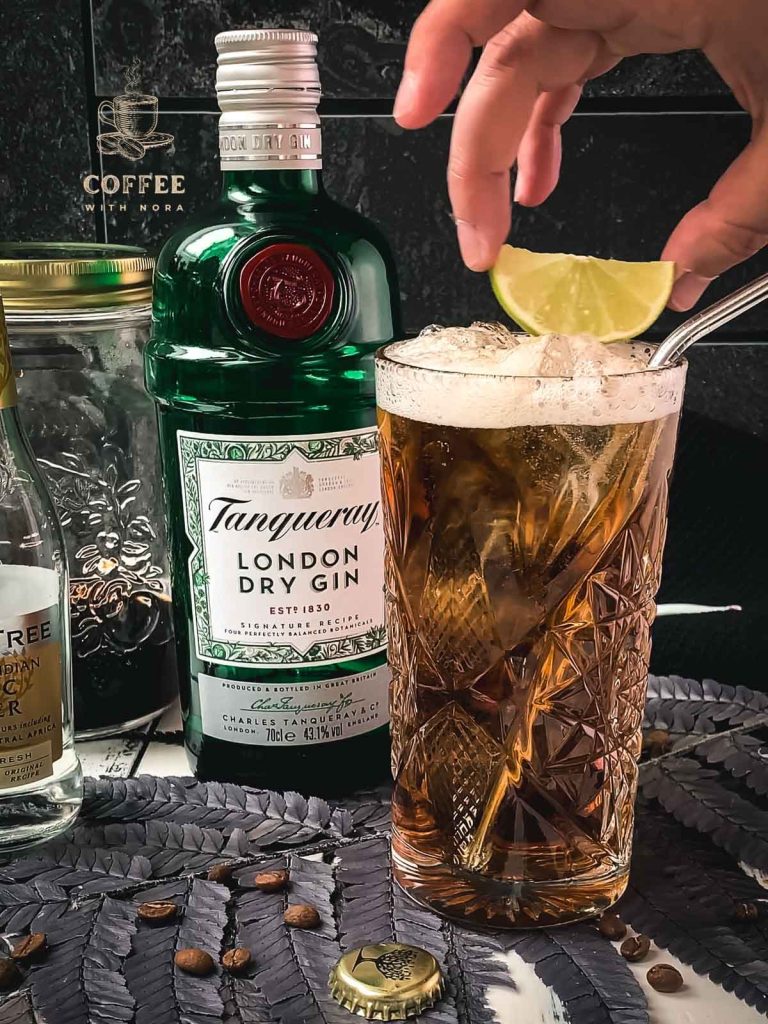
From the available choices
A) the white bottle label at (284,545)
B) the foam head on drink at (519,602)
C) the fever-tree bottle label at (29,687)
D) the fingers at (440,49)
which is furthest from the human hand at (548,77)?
the fever-tree bottle label at (29,687)

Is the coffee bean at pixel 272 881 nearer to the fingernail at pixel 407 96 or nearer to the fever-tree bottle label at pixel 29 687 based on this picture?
the fever-tree bottle label at pixel 29 687

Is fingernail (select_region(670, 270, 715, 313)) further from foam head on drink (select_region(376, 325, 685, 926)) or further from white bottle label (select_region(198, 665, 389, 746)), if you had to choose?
white bottle label (select_region(198, 665, 389, 746))

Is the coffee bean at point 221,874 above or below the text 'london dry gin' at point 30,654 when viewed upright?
below

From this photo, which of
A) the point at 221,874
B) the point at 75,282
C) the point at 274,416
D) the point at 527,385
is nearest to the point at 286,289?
the point at 274,416

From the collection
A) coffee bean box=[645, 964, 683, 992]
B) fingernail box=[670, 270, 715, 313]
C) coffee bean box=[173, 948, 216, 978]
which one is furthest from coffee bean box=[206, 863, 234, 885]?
fingernail box=[670, 270, 715, 313]

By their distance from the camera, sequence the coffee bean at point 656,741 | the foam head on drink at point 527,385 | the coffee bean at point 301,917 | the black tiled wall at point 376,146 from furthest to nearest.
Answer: the black tiled wall at point 376,146
the coffee bean at point 656,741
the coffee bean at point 301,917
the foam head on drink at point 527,385

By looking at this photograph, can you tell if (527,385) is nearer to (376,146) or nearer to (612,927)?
(612,927)

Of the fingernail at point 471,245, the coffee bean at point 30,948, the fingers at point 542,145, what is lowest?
the coffee bean at point 30,948
